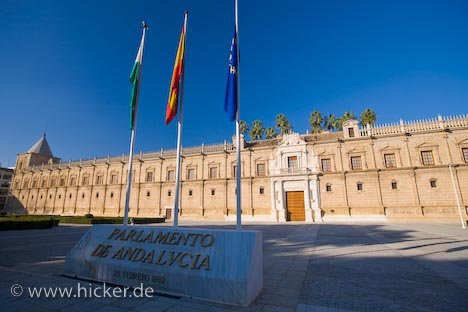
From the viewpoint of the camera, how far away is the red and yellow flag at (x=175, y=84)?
8047 millimetres

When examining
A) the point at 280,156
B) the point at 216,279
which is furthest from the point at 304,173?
the point at 216,279

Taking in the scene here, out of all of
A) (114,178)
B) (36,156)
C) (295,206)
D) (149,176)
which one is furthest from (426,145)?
(36,156)

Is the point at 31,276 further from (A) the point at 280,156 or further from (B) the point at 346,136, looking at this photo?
(B) the point at 346,136

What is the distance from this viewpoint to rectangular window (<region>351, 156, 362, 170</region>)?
26.7 metres

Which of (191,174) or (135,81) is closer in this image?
(135,81)

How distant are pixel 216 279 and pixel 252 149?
1082 inches

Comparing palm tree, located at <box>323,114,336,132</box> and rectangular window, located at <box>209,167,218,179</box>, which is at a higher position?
palm tree, located at <box>323,114,336,132</box>

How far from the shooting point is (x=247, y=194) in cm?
3038

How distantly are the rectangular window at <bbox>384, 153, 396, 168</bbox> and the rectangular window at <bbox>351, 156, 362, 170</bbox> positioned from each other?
268cm

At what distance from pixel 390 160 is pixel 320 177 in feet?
26.1

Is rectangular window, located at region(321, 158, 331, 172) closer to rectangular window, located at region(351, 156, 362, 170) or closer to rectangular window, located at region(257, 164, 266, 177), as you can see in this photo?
rectangular window, located at region(351, 156, 362, 170)

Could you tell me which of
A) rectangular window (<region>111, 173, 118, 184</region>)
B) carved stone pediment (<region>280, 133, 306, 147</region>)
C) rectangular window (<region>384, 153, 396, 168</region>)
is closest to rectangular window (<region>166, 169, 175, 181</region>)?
rectangular window (<region>111, 173, 118, 184</region>)

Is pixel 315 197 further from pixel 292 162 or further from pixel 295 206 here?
pixel 292 162

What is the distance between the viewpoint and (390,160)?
84.4ft
